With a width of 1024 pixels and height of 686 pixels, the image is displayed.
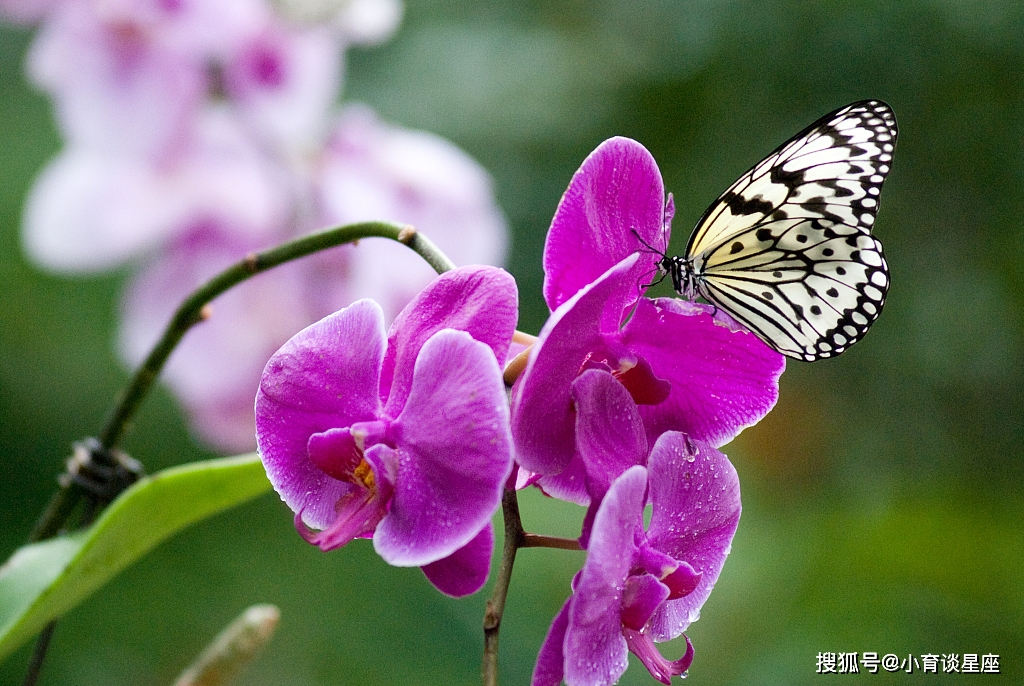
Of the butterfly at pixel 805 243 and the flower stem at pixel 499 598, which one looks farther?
the butterfly at pixel 805 243

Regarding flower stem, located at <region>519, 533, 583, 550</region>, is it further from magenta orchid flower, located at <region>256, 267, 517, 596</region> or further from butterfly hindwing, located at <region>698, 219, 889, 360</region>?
butterfly hindwing, located at <region>698, 219, 889, 360</region>

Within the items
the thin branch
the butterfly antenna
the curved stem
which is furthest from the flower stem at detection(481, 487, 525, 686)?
the thin branch

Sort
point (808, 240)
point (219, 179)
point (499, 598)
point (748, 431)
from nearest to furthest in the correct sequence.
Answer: point (499, 598), point (808, 240), point (219, 179), point (748, 431)

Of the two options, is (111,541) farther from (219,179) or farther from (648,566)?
(219,179)

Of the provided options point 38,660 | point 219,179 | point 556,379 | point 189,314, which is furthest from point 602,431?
point 219,179

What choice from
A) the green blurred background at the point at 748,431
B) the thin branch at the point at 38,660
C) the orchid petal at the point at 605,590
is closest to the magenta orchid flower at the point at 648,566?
the orchid petal at the point at 605,590

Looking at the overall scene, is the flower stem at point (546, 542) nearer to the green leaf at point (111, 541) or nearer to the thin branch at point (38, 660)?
the green leaf at point (111, 541)
